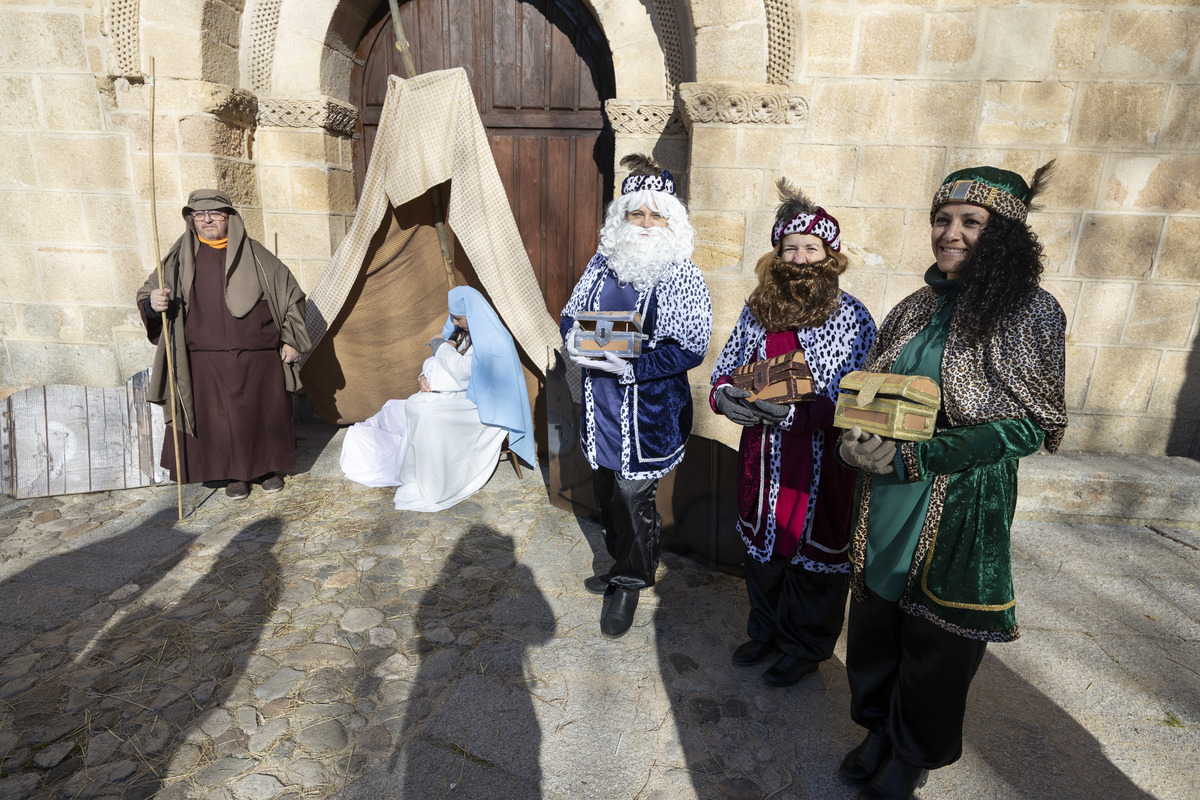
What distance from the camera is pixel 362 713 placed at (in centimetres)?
221

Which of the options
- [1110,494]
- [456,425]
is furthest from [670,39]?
[1110,494]

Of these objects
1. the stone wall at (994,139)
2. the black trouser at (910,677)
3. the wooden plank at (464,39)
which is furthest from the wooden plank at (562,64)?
the black trouser at (910,677)

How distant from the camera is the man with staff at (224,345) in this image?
143 inches

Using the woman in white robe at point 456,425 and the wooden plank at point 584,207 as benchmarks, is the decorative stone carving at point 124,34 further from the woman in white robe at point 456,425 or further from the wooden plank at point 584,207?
the wooden plank at point 584,207

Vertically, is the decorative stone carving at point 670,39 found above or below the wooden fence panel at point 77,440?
above

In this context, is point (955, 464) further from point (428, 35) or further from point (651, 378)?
point (428, 35)

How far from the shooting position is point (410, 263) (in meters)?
4.37

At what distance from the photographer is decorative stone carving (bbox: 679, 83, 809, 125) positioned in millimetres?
3639

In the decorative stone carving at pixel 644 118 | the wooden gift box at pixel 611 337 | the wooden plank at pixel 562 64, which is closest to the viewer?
the wooden gift box at pixel 611 337

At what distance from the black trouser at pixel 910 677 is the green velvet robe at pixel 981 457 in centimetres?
8

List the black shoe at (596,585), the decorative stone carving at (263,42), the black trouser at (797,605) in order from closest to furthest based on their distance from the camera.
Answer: the black trouser at (797,605) < the black shoe at (596,585) < the decorative stone carving at (263,42)

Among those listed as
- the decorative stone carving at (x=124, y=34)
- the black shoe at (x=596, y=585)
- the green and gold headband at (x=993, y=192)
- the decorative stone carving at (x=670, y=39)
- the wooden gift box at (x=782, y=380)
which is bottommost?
the black shoe at (x=596, y=585)

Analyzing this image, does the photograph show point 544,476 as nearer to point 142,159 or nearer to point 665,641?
point 665,641

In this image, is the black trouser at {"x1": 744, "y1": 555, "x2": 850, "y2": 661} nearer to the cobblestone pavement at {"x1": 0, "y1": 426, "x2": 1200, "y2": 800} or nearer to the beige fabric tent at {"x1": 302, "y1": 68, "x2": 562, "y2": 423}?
the cobblestone pavement at {"x1": 0, "y1": 426, "x2": 1200, "y2": 800}
